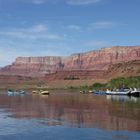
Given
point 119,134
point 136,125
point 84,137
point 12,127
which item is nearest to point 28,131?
point 12,127

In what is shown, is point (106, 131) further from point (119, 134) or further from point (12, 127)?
point (12, 127)

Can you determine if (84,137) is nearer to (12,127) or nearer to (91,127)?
(91,127)

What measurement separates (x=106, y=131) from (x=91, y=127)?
8.43 feet

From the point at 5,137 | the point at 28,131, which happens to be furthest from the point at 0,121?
the point at 5,137

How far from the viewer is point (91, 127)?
3347 centimetres

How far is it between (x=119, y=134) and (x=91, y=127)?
4215mm

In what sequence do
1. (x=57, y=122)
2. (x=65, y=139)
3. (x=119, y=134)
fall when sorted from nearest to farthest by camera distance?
1. (x=65, y=139)
2. (x=119, y=134)
3. (x=57, y=122)

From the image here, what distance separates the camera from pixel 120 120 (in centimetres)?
3884

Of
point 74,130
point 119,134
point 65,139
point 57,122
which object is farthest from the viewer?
point 57,122

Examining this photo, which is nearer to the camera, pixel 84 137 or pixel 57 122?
pixel 84 137

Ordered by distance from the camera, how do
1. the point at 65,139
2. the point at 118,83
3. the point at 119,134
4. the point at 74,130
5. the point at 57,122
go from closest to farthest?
1. the point at 65,139
2. the point at 119,134
3. the point at 74,130
4. the point at 57,122
5. the point at 118,83

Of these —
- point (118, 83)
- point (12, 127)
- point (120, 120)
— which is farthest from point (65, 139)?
point (118, 83)

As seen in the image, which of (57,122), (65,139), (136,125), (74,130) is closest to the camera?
(65,139)

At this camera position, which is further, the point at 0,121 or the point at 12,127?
the point at 0,121
